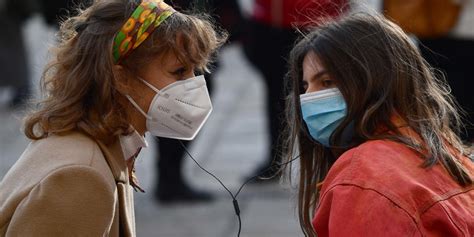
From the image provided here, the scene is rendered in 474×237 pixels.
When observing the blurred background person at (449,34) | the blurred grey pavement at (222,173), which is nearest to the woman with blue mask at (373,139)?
the blurred grey pavement at (222,173)

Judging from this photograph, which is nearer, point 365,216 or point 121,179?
point 365,216

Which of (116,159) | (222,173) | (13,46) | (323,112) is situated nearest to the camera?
(323,112)

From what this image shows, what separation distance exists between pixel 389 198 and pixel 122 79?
0.85m

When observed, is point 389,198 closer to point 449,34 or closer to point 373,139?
point 373,139

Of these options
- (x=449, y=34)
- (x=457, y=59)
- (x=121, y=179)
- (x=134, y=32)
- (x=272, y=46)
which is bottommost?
(x=272, y=46)

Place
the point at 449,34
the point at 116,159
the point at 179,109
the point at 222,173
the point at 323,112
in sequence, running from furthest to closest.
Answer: the point at 222,173 < the point at 449,34 < the point at 179,109 < the point at 116,159 < the point at 323,112

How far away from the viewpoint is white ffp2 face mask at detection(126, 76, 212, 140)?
3.17m

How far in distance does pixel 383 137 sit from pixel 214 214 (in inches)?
142

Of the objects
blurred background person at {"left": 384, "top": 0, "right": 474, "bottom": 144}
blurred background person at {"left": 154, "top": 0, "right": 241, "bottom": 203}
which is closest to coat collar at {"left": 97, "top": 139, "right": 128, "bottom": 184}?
blurred background person at {"left": 384, "top": 0, "right": 474, "bottom": 144}

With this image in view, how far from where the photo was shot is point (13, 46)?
7.74 meters

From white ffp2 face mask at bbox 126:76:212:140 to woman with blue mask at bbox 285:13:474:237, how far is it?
28cm

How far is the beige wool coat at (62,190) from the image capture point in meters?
2.81

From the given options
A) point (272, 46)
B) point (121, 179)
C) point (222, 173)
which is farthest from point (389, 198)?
point (222, 173)

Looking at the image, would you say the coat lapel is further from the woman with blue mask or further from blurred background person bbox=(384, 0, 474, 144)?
blurred background person bbox=(384, 0, 474, 144)
